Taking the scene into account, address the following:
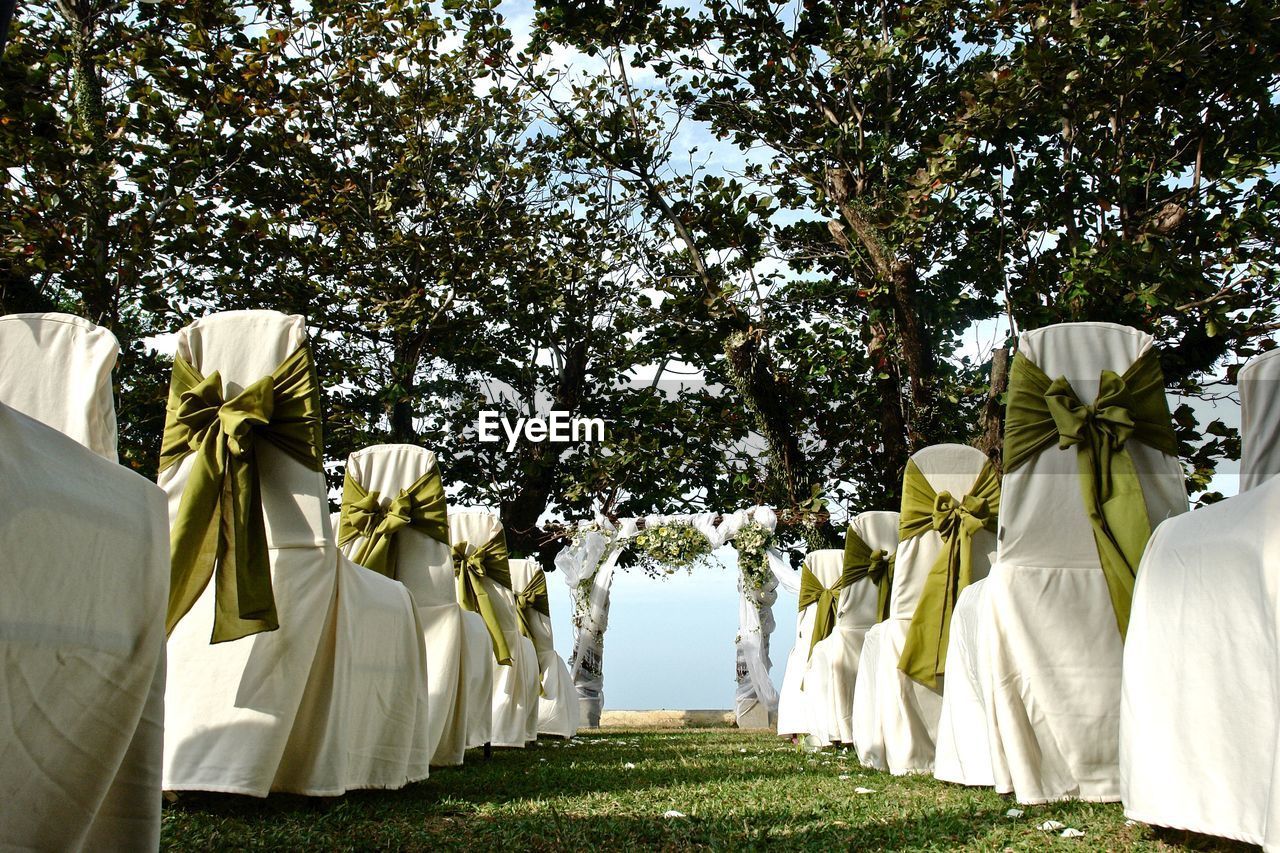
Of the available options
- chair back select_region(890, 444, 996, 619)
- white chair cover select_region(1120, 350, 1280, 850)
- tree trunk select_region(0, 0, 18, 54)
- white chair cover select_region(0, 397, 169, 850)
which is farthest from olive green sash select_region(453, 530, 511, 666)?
tree trunk select_region(0, 0, 18, 54)

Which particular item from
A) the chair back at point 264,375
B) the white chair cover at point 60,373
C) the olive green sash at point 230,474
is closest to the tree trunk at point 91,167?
the chair back at point 264,375

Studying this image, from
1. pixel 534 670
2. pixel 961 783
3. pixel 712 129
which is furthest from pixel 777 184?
pixel 961 783

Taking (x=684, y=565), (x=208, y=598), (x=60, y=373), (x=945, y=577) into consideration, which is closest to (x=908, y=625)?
(x=945, y=577)

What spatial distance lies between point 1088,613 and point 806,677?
6.20 meters

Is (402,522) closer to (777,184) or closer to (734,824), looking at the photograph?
(734,824)

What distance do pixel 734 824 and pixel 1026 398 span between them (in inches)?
88.7

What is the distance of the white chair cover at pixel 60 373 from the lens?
304cm

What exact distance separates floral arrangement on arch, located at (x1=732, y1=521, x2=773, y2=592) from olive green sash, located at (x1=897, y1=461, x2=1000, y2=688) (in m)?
8.68

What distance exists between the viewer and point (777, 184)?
1359cm

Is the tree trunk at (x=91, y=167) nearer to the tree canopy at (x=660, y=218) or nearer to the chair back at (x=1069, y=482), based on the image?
the tree canopy at (x=660, y=218)

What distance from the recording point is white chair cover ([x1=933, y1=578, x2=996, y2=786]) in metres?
4.61

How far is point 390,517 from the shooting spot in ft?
20.2

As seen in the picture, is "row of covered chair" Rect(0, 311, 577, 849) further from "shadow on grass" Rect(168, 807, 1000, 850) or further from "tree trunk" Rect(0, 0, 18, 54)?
"tree trunk" Rect(0, 0, 18, 54)

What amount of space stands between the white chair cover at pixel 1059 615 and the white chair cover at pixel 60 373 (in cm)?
341
